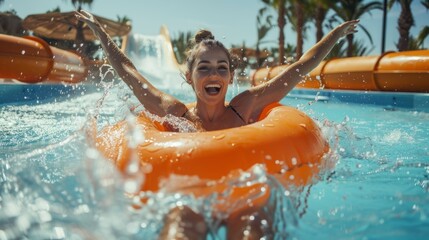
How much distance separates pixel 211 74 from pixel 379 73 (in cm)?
571

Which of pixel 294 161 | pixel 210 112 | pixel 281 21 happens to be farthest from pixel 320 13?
pixel 294 161

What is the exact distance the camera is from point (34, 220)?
1.61 m

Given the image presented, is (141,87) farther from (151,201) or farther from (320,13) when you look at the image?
(320,13)

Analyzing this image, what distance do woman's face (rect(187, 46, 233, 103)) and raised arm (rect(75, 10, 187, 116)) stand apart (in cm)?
19

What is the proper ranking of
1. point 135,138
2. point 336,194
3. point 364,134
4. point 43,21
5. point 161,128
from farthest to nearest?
point 43,21 → point 364,134 → point 161,128 → point 336,194 → point 135,138

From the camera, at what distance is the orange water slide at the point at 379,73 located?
258 inches

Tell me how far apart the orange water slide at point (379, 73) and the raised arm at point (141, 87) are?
5.44 metres

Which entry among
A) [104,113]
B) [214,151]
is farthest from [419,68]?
[214,151]

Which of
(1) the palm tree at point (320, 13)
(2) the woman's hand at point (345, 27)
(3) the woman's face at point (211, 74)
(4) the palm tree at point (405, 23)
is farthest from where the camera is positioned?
(1) the palm tree at point (320, 13)

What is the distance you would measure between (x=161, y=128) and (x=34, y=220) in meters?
0.97

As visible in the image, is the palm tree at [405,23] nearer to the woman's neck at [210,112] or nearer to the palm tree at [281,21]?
the palm tree at [281,21]

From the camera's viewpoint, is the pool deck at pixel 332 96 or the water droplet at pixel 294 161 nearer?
the water droplet at pixel 294 161

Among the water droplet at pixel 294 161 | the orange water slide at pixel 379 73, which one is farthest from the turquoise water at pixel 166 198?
the orange water slide at pixel 379 73

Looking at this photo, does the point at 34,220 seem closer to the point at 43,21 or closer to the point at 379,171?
the point at 379,171
